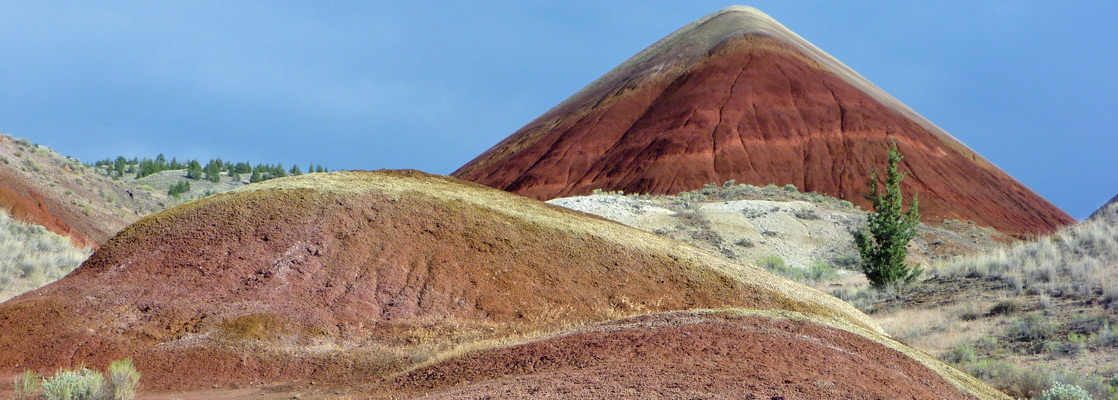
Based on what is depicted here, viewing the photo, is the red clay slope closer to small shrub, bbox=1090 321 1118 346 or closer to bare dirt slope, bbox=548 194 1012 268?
bare dirt slope, bbox=548 194 1012 268

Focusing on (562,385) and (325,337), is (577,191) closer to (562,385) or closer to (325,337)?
(325,337)

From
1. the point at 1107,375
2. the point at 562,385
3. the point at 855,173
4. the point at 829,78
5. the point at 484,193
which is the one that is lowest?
the point at 1107,375

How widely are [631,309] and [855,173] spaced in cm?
4185

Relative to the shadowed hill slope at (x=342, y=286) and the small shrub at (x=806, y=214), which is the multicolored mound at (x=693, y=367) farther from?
the small shrub at (x=806, y=214)

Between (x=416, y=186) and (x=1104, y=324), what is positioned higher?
(x=416, y=186)

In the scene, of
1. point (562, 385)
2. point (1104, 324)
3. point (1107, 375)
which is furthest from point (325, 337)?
point (1104, 324)

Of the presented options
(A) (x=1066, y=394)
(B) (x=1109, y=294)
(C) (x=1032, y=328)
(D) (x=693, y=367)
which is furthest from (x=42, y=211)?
(B) (x=1109, y=294)

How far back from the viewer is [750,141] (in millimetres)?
55219

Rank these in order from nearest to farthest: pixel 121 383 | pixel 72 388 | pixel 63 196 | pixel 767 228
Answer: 1. pixel 72 388
2. pixel 121 383
3. pixel 63 196
4. pixel 767 228

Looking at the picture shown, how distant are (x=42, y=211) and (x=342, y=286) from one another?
74.5ft

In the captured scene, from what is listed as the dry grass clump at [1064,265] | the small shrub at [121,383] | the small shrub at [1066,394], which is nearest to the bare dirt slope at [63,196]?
the small shrub at [121,383]

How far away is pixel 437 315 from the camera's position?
12.9 metres

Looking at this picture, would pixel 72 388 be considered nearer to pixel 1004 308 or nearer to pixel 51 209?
pixel 1004 308

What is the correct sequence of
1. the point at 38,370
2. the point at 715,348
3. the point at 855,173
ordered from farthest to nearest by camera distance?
the point at 855,173, the point at 38,370, the point at 715,348
